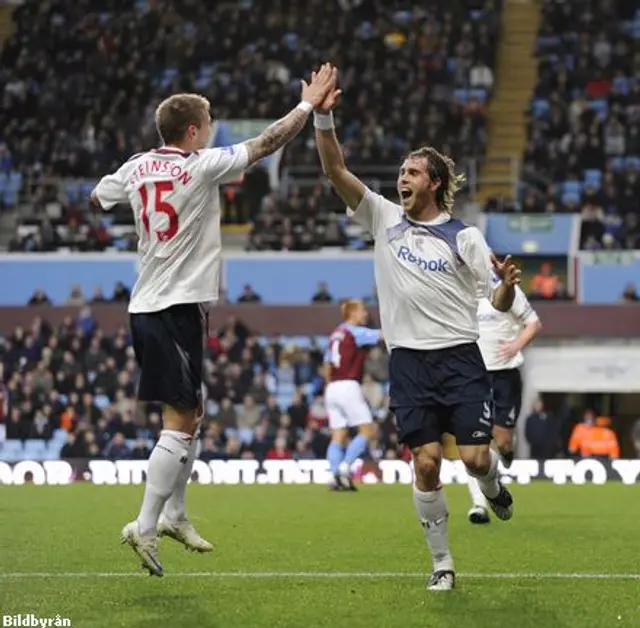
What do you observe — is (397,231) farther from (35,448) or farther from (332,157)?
(35,448)

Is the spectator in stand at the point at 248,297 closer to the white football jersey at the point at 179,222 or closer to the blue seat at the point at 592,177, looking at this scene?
the blue seat at the point at 592,177

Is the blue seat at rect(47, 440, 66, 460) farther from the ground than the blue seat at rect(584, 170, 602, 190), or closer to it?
closer to it

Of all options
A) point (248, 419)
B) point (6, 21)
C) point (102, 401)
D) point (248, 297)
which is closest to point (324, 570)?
point (248, 419)

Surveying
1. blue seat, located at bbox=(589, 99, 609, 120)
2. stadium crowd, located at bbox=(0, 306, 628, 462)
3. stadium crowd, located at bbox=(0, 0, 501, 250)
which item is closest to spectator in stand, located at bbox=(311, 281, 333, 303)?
stadium crowd, located at bbox=(0, 306, 628, 462)

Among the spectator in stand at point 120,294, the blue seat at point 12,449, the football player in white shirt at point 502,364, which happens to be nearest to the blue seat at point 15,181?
the spectator in stand at point 120,294

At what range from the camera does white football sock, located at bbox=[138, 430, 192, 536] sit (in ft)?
28.2

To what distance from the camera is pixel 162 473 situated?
873 cm

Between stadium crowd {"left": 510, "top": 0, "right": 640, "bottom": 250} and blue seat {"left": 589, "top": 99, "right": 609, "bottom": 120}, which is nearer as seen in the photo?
stadium crowd {"left": 510, "top": 0, "right": 640, "bottom": 250}

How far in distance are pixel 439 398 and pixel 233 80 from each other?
90.0 ft

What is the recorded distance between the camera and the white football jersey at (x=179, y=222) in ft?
29.1

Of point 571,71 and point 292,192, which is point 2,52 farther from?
point 571,71

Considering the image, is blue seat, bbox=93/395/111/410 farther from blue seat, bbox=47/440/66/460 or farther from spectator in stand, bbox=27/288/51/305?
spectator in stand, bbox=27/288/51/305

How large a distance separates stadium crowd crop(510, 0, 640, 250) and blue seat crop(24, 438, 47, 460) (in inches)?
368

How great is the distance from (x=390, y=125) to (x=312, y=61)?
320 cm
